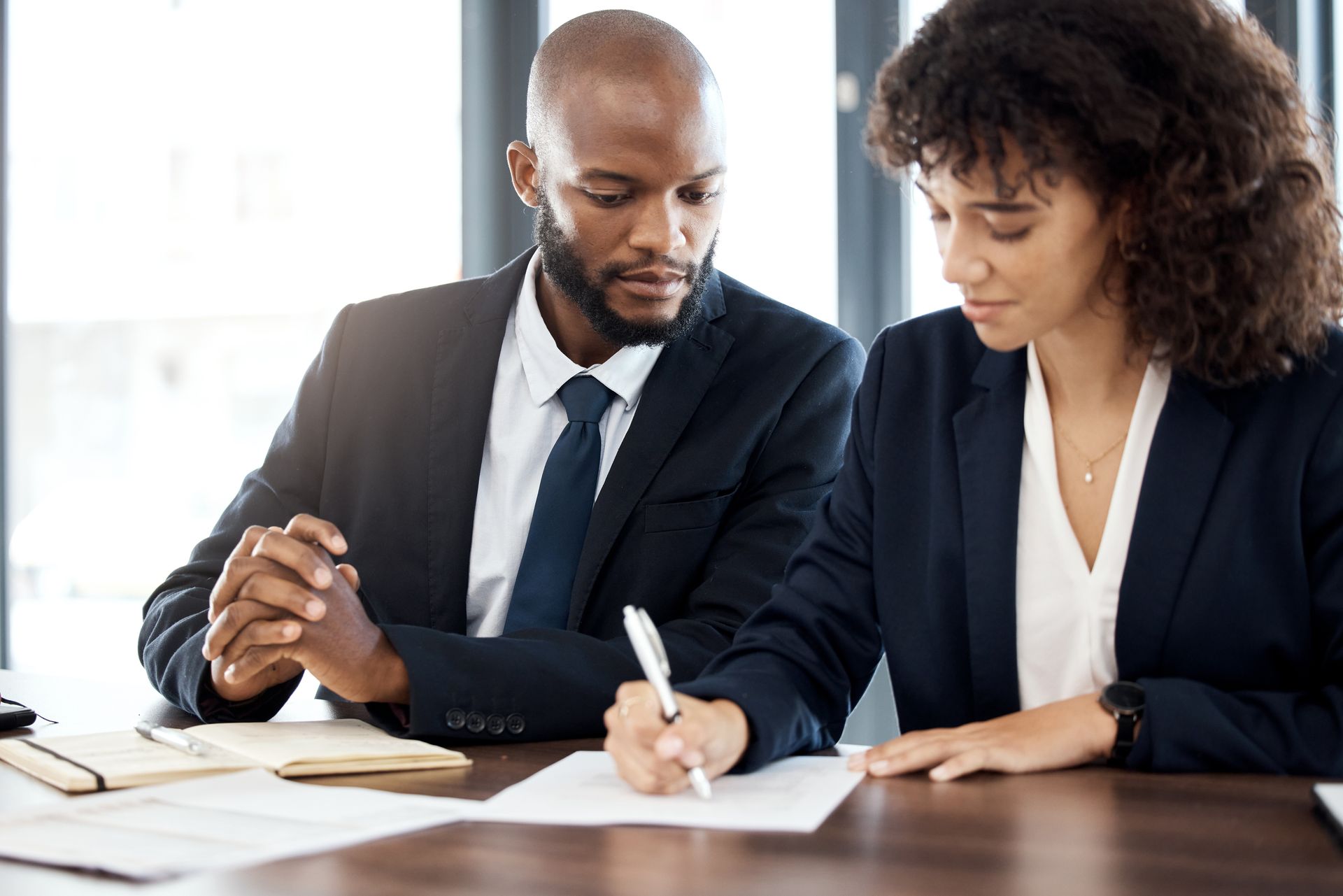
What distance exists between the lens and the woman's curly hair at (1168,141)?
152cm

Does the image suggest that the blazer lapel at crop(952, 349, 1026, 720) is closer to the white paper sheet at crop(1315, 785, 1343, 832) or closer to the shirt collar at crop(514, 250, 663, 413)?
the white paper sheet at crop(1315, 785, 1343, 832)

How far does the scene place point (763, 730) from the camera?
144 cm

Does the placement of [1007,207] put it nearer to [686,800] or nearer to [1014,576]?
[1014,576]

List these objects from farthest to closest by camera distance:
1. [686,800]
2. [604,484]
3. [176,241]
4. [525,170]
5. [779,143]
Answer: [176,241] < [779,143] < [525,170] < [604,484] < [686,800]

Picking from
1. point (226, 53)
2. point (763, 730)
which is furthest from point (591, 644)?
point (226, 53)

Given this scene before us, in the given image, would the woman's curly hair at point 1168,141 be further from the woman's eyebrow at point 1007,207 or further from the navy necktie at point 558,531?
the navy necktie at point 558,531

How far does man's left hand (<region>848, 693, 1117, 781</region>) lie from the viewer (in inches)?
55.2

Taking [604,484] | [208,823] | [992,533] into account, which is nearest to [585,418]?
[604,484]

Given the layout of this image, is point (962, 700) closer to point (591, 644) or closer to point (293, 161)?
point (591, 644)

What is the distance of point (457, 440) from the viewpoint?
88.7 inches

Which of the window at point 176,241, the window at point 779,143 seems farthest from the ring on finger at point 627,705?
the window at point 176,241

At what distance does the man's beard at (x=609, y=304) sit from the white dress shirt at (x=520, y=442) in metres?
0.04

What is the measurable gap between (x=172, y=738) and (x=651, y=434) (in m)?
0.89

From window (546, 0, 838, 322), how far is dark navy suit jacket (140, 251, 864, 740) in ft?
3.54
